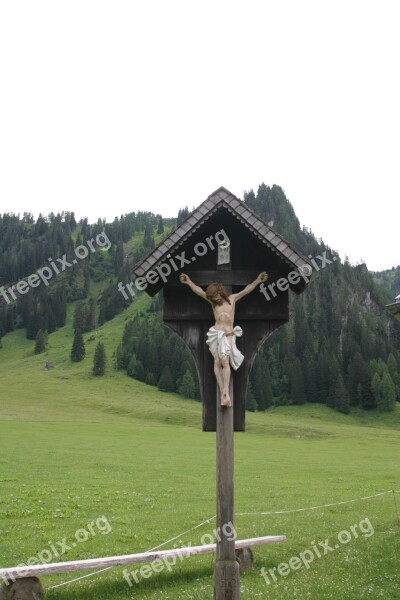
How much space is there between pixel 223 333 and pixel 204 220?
2.18 metres

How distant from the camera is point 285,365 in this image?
146 m

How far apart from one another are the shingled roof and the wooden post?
8.85ft

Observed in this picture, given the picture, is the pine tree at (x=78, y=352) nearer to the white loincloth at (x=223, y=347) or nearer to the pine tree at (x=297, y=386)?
the pine tree at (x=297, y=386)

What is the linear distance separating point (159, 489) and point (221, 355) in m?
21.0

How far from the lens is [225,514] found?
8820mm

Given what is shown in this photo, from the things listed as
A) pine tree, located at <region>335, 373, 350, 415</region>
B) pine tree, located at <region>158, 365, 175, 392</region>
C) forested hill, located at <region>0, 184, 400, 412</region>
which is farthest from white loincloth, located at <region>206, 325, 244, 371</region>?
pine tree, located at <region>335, 373, 350, 415</region>

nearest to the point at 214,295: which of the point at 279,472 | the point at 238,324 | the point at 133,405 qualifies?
the point at 238,324

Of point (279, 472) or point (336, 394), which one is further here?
point (336, 394)

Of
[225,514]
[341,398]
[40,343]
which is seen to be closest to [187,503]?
[225,514]

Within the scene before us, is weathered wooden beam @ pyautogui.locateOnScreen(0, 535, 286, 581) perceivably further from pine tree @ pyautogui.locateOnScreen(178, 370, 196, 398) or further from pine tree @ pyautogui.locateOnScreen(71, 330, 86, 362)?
pine tree @ pyautogui.locateOnScreen(71, 330, 86, 362)

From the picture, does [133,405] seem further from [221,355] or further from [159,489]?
Result: [221,355]

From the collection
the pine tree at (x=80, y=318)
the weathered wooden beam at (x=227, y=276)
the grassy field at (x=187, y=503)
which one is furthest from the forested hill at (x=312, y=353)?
the weathered wooden beam at (x=227, y=276)

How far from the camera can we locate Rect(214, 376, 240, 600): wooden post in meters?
8.59

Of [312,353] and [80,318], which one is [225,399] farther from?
[80,318]
